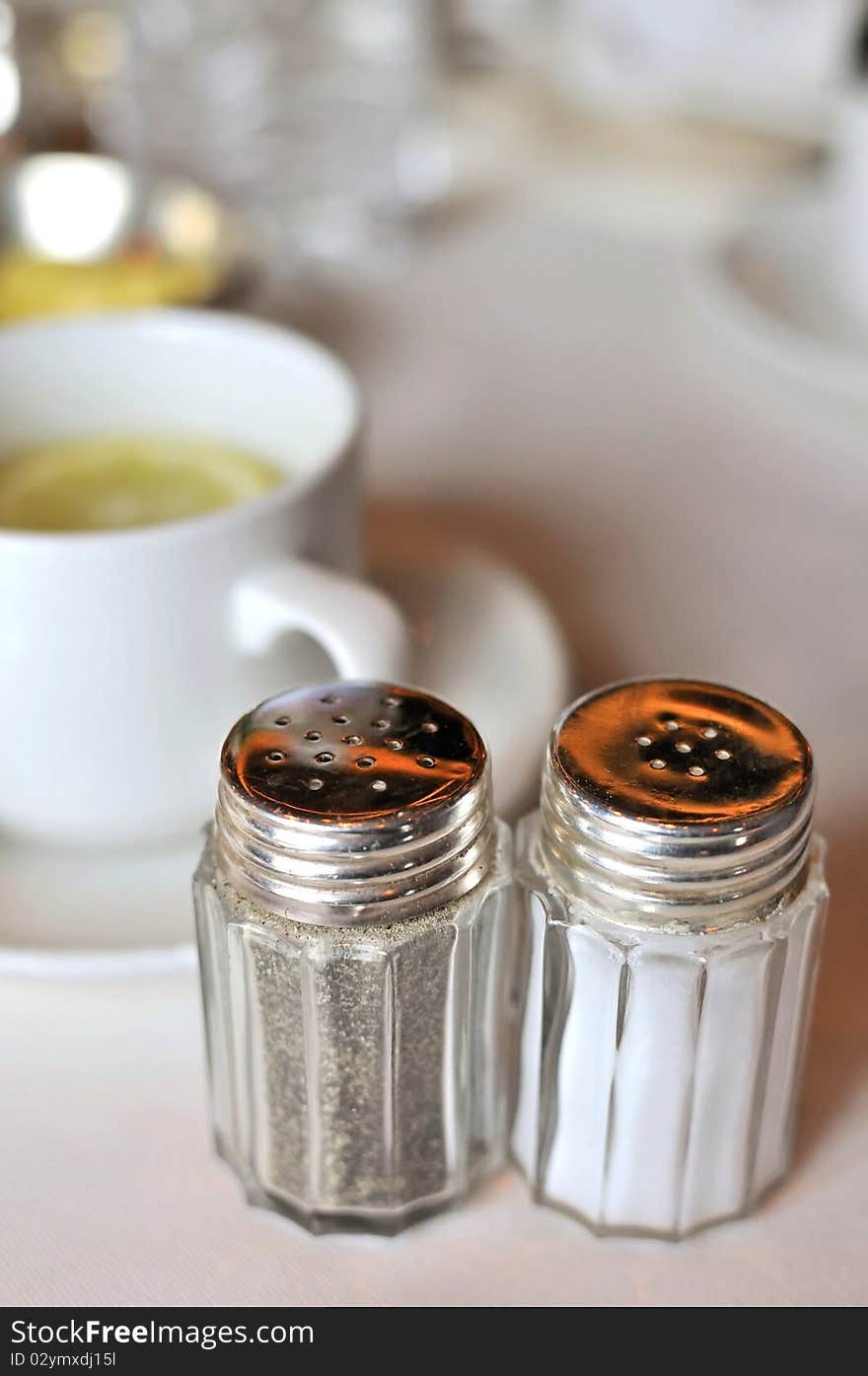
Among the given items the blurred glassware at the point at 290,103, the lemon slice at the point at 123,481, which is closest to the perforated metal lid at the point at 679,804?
the lemon slice at the point at 123,481

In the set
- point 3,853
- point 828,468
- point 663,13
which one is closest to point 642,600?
point 828,468

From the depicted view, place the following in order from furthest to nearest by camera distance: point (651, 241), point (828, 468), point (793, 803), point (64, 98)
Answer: point (64, 98), point (651, 241), point (828, 468), point (793, 803)

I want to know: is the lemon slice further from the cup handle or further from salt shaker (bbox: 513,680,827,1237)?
salt shaker (bbox: 513,680,827,1237)

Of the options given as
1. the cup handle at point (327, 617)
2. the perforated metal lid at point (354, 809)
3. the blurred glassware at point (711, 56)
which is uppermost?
the perforated metal lid at point (354, 809)

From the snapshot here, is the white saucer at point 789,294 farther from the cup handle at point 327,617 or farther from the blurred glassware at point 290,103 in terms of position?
the cup handle at point 327,617

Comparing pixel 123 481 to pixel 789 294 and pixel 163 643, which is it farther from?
pixel 789 294
